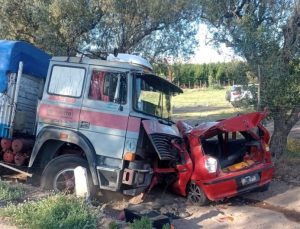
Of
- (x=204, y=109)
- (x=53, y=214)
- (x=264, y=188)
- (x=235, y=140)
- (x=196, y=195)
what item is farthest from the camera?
(x=204, y=109)

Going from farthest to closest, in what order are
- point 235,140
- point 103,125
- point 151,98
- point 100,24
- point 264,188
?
point 100,24, point 235,140, point 264,188, point 151,98, point 103,125

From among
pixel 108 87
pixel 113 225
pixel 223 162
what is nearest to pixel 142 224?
pixel 113 225

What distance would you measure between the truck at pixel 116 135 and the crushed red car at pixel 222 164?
0.02 metres

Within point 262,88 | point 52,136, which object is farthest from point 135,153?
point 262,88

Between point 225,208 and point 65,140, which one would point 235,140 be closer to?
point 225,208

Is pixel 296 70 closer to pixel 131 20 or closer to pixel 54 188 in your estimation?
pixel 131 20

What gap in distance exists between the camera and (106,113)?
314 inches

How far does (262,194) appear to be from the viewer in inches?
373

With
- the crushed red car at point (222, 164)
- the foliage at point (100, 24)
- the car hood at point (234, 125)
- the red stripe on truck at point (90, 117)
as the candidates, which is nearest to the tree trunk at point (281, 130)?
the crushed red car at point (222, 164)

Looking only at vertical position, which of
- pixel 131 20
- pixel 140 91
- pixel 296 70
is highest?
pixel 131 20

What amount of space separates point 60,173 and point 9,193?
1.53 meters

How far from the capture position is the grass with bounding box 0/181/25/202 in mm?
6534

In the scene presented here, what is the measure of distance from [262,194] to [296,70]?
11.2 feet

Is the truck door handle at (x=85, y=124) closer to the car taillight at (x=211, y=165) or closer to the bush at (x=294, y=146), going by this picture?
the car taillight at (x=211, y=165)
